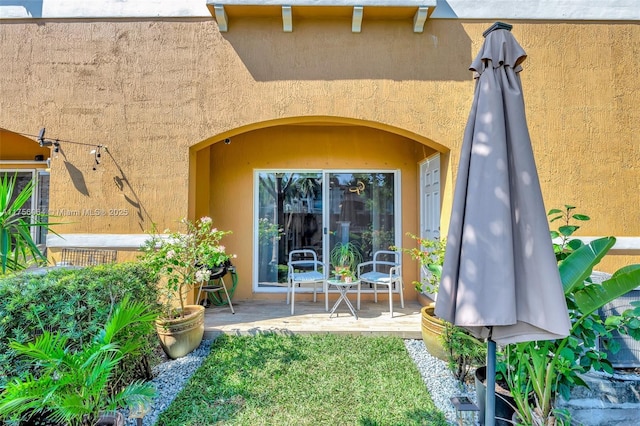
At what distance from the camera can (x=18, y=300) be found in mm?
2439

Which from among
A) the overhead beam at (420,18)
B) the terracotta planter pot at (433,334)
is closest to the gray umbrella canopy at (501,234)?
the terracotta planter pot at (433,334)

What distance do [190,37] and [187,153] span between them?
1.65 metres

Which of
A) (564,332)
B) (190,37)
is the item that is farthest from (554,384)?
(190,37)

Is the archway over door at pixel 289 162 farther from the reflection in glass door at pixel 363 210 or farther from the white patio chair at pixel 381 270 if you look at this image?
the white patio chair at pixel 381 270

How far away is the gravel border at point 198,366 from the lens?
9.78ft

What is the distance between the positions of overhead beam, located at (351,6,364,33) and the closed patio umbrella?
2994 millimetres

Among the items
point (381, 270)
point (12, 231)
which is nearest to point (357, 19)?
point (381, 270)

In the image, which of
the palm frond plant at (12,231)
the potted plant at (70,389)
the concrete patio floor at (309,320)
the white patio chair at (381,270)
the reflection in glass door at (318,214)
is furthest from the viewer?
the reflection in glass door at (318,214)

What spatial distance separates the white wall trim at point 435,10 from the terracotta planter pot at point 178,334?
4.10 meters

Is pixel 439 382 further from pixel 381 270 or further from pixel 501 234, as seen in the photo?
pixel 381 270

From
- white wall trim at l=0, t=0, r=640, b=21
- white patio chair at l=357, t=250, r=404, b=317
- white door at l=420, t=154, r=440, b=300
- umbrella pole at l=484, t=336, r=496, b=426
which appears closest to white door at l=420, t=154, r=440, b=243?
white door at l=420, t=154, r=440, b=300

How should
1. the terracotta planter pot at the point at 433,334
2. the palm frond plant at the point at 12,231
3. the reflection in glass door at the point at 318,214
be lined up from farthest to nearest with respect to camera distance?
the reflection in glass door at the point at 318,214, the terracotta planter pot at the point at 433,334, the palm frond plant at the point at 12,231

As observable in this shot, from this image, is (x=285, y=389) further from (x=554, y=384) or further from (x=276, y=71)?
(x=276, y=71)

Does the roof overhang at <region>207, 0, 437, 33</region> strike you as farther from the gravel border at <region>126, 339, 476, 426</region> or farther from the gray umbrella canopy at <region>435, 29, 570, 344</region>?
the gravel border at <region>126, 339, 476, 426</region>
